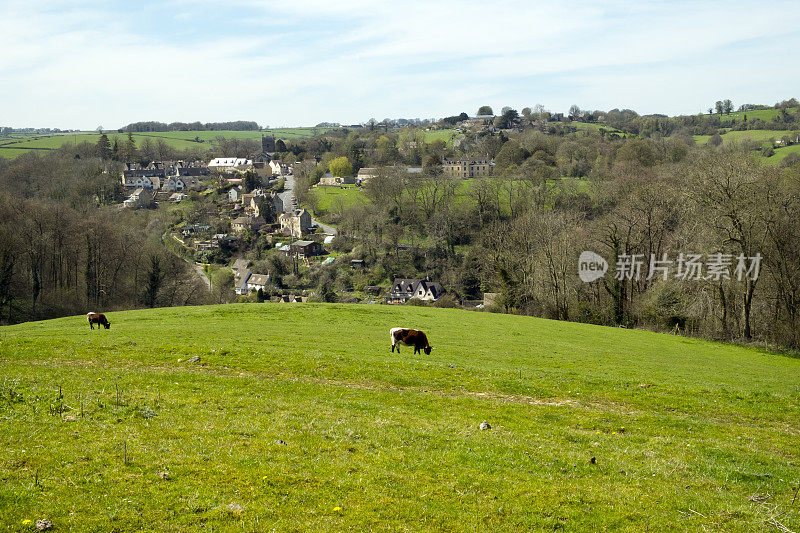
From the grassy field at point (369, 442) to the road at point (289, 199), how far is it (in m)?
110

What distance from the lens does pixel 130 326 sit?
30141mm

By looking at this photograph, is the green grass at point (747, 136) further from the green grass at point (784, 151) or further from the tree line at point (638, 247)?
the tree line at point (638, 247)

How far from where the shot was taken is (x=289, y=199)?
16338 centimetres

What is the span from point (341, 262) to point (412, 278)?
16.7 metres

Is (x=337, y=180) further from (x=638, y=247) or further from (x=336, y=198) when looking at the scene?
(x=638, y=247)

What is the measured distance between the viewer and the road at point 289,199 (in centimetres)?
13207

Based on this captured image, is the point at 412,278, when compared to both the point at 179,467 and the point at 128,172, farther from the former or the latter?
the point at 128,172

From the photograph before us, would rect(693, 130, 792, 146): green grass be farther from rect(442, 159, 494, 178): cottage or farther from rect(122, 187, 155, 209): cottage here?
rect(122, 187, 155, 209): cottage

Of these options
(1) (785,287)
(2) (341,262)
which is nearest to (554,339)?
(1) (785,287)

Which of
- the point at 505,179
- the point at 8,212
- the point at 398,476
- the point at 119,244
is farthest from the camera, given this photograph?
the point at 505,179

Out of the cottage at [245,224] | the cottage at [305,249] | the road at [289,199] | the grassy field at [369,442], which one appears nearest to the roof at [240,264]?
the cottage at [305,249]

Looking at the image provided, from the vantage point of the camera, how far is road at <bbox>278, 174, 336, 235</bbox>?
433ft

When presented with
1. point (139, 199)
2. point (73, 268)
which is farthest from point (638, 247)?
point (139, 199)

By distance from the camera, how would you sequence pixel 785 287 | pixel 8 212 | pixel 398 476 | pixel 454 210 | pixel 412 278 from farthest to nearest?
pixel 454 210, pixel 412 278, pixel 8 212, pixel 785 287, pixel 398 476
